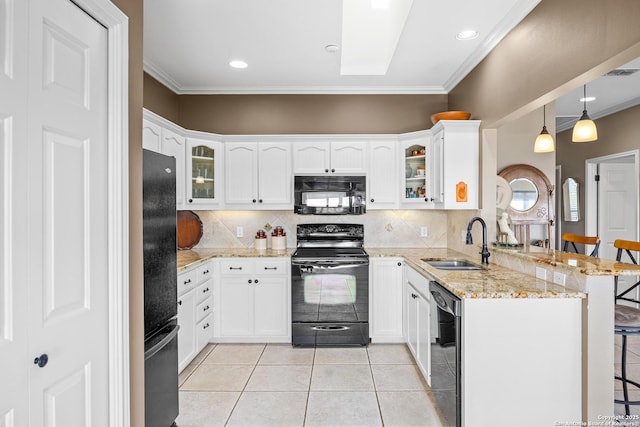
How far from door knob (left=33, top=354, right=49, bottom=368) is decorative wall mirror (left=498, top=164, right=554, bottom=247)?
Result: 174 inches

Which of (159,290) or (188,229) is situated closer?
(159,290)

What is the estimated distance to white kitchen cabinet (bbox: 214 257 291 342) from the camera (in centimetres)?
361

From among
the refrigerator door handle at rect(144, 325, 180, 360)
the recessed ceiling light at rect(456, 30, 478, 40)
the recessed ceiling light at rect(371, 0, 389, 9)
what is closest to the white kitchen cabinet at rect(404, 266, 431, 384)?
the refrigerator door handle at rect(144, 325, 180, 360)

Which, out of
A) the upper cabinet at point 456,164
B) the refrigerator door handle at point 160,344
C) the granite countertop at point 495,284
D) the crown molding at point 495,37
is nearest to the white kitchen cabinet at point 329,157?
the upper cabinet at point 456,164

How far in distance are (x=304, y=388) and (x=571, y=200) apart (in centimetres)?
511

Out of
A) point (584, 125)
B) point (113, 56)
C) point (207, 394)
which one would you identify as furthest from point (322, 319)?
point (584, 125)

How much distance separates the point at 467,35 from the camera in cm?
282

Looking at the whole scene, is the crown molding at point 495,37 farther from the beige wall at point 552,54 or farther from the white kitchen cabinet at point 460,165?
the white kitchen cabinet at point 460,165

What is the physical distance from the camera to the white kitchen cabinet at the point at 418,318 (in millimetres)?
2600

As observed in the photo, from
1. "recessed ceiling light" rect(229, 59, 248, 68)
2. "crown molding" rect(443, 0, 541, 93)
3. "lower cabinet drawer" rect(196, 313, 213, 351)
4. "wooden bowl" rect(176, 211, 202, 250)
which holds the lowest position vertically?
"lower cabinet drawer" rect(196, 313, 213, 351)

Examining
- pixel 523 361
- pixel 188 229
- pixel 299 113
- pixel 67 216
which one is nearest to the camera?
pixel 67 216

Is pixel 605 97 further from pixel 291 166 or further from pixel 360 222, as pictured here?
pixel 291 166

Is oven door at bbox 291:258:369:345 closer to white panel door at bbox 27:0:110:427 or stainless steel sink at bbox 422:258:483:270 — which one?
stainless steel sink at bbox 422:258:483:270

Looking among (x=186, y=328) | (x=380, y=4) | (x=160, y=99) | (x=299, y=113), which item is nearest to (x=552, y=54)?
(x=380, y=4)
